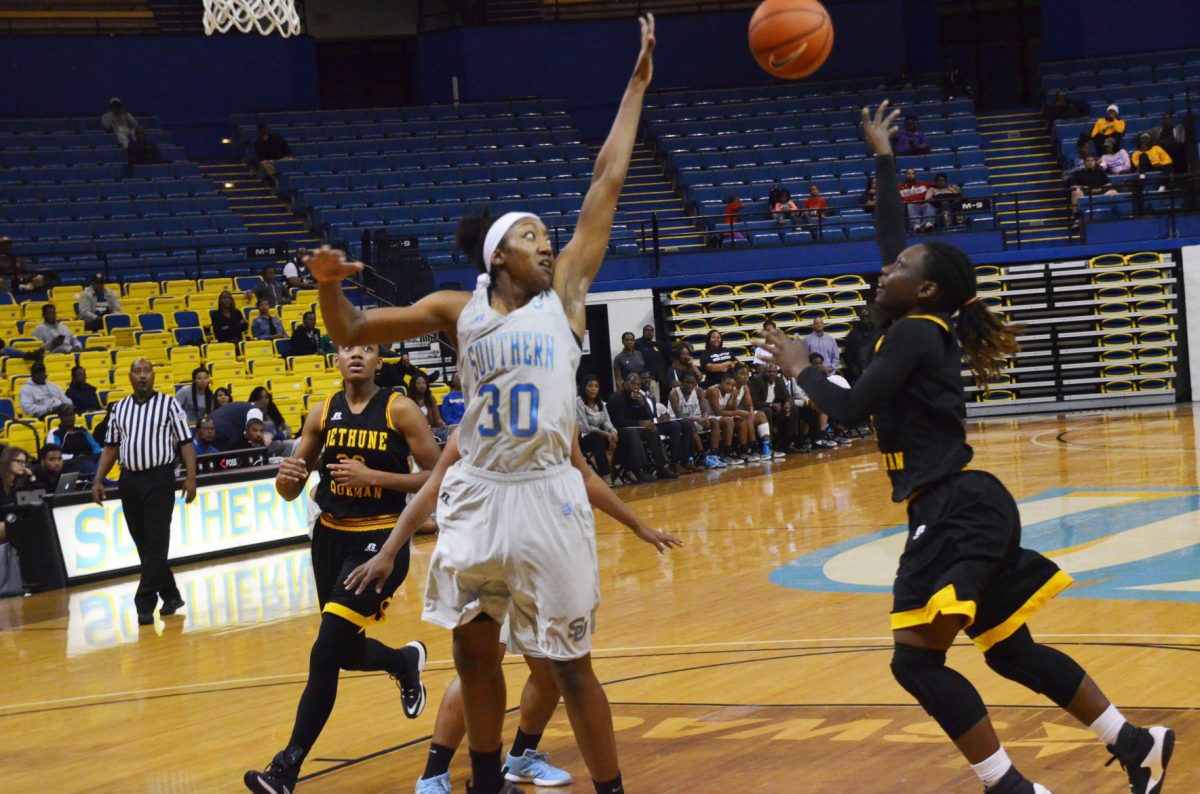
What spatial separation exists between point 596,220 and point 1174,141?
21.7 m

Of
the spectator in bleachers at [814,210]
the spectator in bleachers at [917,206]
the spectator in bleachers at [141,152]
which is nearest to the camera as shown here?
the spectator in bleachers at [917,206]

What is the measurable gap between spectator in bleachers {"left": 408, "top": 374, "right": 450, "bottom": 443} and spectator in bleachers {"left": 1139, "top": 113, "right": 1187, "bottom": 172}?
46.4 ft

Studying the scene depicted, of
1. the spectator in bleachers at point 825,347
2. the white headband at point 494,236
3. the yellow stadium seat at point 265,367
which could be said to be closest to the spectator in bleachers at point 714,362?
the spectator in bleachers at point 825,347

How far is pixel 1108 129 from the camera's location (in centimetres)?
2403

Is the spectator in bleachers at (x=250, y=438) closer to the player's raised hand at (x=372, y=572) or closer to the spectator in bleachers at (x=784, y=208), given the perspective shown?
the player's raised hand at (x=372, y=572)

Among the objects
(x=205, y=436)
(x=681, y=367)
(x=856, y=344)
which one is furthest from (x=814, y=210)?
(x=205, y=436)

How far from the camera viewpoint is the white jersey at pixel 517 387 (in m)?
4.04

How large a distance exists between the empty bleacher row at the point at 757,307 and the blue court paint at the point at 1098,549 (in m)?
10.5

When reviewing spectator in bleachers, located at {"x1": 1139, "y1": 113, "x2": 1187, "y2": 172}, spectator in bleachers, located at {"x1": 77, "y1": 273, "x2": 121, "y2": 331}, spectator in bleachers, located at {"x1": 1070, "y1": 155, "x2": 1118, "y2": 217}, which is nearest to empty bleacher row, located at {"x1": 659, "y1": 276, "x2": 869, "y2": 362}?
spectator in bleachers, located at {"x1": 1070, "y1": 155, "x2": 1118, "y2": 217}

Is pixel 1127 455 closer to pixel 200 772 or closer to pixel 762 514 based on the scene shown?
pixel 762 514

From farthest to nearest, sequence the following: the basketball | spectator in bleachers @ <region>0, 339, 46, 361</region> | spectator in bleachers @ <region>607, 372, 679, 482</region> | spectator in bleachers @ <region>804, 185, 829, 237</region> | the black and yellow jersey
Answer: spectator in bleachers @ <region>804, 185, 829, 237</region> < spectator in bleachers @ <region>607, 372, 679, 482</region> < spectator in bleachers @ <region>0, 339, 46, 361</region> < the basketball < the black and yellow jersey

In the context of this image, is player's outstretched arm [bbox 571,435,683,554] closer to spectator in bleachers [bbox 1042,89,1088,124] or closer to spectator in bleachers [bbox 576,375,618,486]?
spectator in bleachers [bbox 576,375,618,486]

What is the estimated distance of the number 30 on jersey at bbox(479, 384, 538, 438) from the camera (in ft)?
13.2

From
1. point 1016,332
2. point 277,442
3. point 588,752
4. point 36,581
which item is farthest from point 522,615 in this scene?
point 277,442
